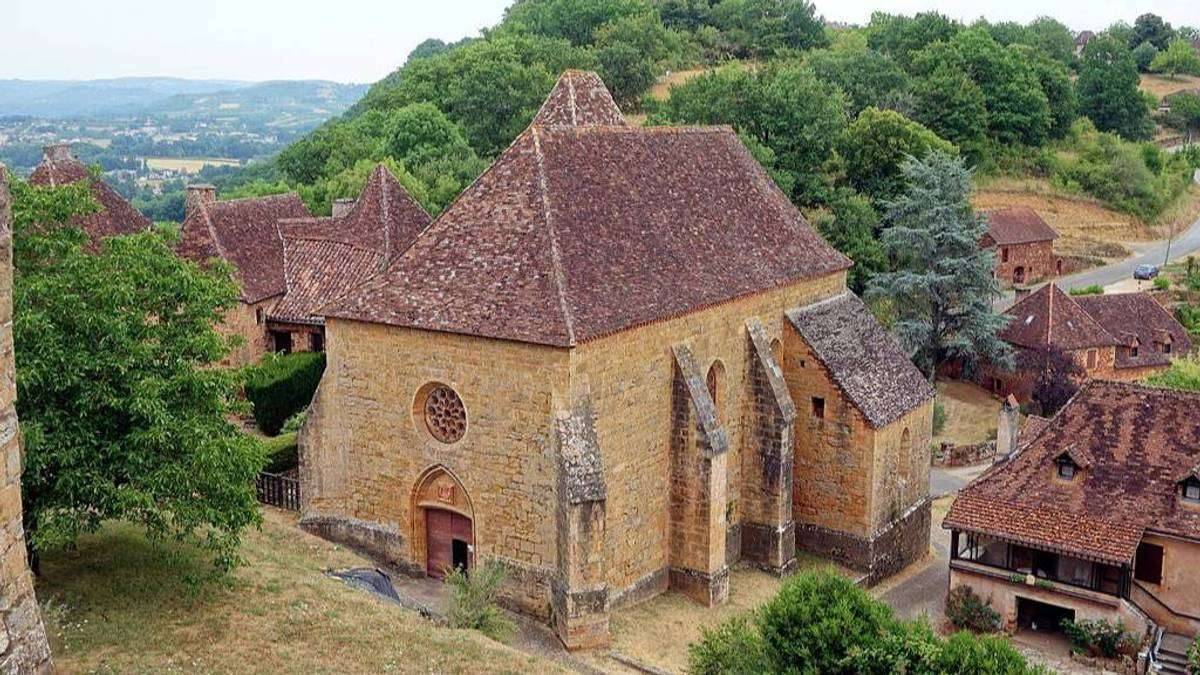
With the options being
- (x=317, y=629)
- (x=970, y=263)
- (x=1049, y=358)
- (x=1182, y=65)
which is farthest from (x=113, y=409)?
(x=1182, y=65)

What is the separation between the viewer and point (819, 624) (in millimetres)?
18750

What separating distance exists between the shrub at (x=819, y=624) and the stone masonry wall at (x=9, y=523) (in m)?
11.6

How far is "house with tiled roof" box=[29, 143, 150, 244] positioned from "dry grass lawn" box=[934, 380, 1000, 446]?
1341 inches

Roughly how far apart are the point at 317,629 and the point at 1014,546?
58.4ft

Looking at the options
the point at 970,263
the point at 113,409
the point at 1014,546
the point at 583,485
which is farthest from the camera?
the point at 970,263

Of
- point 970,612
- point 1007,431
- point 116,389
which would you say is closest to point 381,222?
point 116,389

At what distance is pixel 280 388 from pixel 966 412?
33162mm

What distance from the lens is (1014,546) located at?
2838 cm

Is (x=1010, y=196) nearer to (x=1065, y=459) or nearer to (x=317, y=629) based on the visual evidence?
(x=1065, y=459)

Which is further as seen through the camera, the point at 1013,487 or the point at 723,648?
the point at 1013,487

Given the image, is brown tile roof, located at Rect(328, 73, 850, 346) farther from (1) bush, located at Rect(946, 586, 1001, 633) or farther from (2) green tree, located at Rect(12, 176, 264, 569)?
(1) bush, located at Rect(946, 586, 1001, 633)

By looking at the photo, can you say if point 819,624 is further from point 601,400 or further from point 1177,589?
point 1177,589

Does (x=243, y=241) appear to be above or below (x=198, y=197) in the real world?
below

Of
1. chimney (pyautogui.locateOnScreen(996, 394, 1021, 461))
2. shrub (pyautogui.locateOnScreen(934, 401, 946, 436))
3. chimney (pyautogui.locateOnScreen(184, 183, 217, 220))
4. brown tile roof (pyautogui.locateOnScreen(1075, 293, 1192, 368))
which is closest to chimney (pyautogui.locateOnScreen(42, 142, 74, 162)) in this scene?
chimney (pyautogui.locateOnScreen(184, 183, 217, 220))
